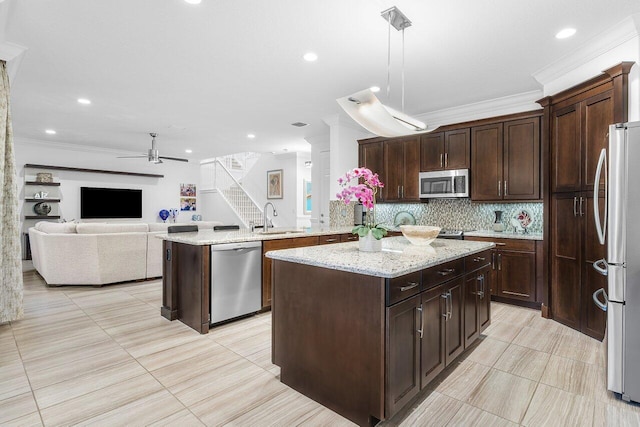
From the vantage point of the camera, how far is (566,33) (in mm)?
2801

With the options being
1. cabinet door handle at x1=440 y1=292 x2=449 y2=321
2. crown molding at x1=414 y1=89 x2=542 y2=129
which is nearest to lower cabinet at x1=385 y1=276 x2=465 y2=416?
cabinet door handle at x1=440 y1=292 x2=449 y2=321

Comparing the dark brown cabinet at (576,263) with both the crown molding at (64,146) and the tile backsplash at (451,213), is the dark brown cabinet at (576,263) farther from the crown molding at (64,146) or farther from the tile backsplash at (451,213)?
the crown molding at (64,146)

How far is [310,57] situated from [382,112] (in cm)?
146

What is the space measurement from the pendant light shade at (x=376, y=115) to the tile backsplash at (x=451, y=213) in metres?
2.73

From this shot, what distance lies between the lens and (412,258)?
202cm

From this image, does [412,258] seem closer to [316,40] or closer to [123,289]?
[316,40]

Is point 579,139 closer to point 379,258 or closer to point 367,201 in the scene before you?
point 367,201

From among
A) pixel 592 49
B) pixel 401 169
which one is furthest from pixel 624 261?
pixel 401 169

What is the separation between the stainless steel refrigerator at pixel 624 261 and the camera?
1965 millimetres

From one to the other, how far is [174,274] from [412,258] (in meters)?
2.61

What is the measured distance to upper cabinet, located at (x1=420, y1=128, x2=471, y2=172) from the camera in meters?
4.57

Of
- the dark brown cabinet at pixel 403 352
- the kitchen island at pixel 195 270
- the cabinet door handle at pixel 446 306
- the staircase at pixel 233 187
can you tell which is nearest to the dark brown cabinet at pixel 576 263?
the cabinet door handle at pixel 446 306

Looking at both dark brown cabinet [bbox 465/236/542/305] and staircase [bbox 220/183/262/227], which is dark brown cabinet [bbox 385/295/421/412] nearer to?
dark brown cabinet [bbox 465/236/542/305]

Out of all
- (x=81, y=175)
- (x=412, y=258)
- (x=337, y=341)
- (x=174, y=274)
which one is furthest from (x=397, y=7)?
(x=81, y=175)
